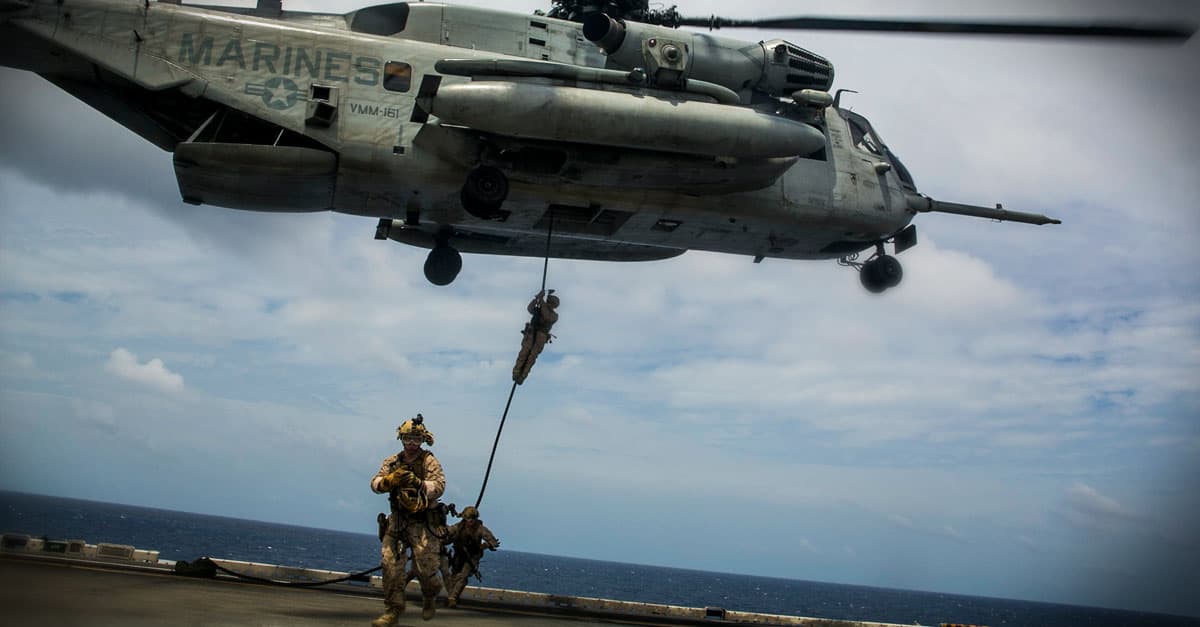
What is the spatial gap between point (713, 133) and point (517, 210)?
2.89m

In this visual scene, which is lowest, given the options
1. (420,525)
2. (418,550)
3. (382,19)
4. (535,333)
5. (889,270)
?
(418,550)

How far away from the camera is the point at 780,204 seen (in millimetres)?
13758

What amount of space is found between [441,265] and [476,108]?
3.91 m

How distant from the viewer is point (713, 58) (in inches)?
526

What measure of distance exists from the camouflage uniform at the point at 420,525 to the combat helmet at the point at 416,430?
133 mm

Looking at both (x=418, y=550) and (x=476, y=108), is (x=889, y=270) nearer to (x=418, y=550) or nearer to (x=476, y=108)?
(x=476, y=108)

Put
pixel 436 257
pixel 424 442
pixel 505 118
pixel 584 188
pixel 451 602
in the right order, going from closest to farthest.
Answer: pixel 424 442
pixel 451 602
pixel 505 118
pixel 584 188
pixel 436 257

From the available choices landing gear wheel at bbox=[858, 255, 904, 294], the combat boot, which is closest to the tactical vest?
the combat boot

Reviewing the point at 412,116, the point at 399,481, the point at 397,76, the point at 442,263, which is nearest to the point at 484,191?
the point at 412,116

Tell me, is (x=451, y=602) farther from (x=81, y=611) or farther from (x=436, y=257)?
(x=436, y=257)

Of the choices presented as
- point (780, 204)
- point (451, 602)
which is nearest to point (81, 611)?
point (451, 602)

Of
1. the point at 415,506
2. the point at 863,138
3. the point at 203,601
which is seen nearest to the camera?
the point at 203,601

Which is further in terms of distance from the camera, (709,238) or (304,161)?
(709,238)

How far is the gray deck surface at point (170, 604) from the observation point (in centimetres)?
616
